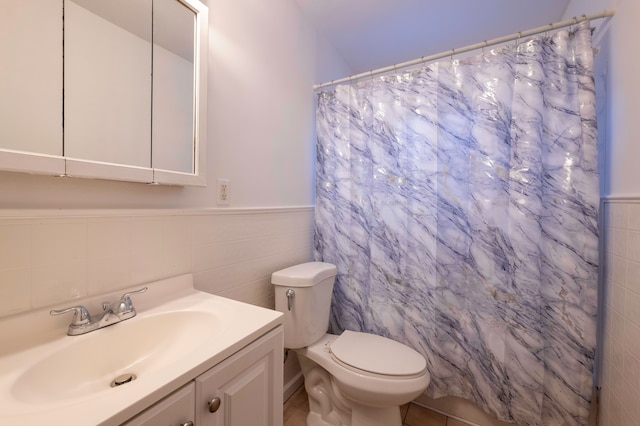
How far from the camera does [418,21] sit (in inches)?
66.8

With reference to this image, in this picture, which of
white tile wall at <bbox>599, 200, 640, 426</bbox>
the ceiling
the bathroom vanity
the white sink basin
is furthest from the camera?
the ceiling

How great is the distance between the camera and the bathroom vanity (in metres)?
0.46

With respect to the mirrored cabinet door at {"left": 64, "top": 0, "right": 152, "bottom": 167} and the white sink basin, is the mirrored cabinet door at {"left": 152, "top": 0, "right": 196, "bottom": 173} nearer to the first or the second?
the mirrored cabinet door at {"left": 64, "top": 0, "right": 152, "bottom": 167}

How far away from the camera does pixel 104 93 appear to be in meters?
0.80

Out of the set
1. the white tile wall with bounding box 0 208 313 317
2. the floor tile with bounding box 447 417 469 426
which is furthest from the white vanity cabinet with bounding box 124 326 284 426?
the floor tile with bounding box 447 417 469 426

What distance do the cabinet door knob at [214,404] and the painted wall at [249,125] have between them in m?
0.65

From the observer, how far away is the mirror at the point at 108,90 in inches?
25.4

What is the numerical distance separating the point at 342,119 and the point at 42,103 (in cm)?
136

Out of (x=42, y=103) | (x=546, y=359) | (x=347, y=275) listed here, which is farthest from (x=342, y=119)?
(x=546, y=359)

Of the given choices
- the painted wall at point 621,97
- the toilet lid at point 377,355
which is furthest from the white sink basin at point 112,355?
the painted wall at point 621,97

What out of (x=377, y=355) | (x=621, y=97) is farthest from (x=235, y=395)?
(x=621, y=97)

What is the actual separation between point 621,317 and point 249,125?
1.75 m

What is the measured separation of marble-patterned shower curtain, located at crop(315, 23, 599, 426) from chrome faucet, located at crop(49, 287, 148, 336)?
1134 millimetres

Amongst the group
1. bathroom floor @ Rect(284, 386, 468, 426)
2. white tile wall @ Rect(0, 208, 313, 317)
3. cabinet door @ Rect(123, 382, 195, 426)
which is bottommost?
bathroom floor @ Rect(284, 386, 468, 426)
